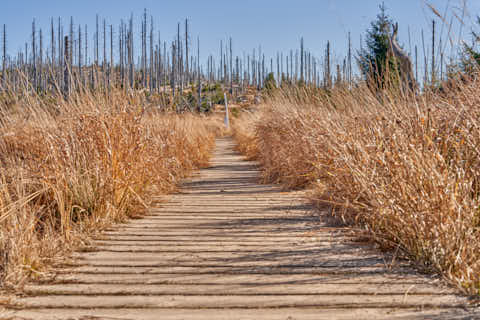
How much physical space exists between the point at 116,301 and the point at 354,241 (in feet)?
5.53

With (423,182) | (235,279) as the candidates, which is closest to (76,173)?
(235,279)

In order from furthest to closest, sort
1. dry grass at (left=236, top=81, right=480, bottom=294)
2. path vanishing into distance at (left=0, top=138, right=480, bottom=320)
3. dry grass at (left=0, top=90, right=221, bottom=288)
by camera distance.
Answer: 1. dry grass at (left=0, top=90, right=221, bottom=288)
2. dry grass at (left=236, top=81, right=480, bottom=294)
3. path vanishing into distance at (left=0, top=138, right=480, bottom=320)

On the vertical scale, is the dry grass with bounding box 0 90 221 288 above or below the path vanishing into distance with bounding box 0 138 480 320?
above

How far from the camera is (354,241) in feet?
9.08

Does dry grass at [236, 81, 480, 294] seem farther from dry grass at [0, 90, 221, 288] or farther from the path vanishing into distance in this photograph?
dry grass at [0, 90, 221, 288]

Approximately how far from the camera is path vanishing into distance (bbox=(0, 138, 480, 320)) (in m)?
1.70

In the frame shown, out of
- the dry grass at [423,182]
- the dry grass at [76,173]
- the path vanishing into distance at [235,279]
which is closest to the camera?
the path vanishing into distance at [235,279]

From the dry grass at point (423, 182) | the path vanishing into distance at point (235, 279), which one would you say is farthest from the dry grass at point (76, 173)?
the dry grass at point (423, 182)

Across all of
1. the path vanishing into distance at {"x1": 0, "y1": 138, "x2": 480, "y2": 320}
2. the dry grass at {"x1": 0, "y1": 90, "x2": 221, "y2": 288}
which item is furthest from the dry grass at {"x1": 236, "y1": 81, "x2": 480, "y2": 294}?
the dry grass at {"x1": 0, "y1": 90, "x2": 221, "y2": 288}

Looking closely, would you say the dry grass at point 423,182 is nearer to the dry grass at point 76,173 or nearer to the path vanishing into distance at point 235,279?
the path vanishing into distance at point 235,279

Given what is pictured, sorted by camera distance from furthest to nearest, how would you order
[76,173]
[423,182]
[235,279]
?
[76,173]
[423,182]
[235,279]

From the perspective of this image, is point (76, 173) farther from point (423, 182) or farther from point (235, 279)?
point (423, 182)

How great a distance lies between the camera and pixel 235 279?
2.06 meters

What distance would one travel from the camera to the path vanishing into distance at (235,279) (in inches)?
66.8
